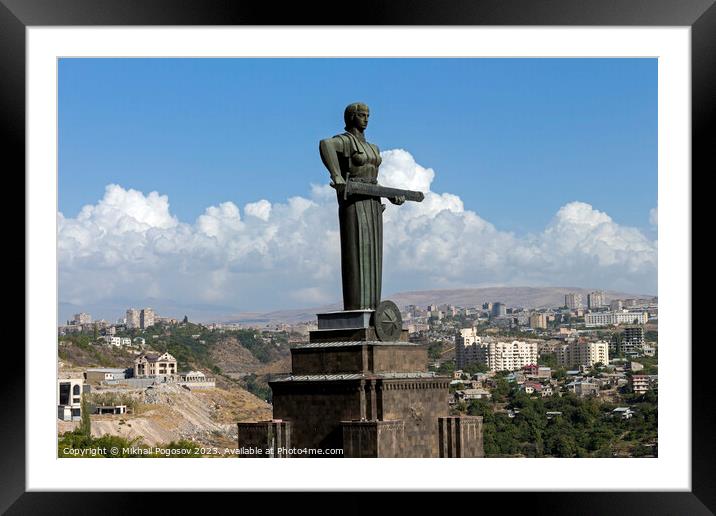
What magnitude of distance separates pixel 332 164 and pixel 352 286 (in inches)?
85.4

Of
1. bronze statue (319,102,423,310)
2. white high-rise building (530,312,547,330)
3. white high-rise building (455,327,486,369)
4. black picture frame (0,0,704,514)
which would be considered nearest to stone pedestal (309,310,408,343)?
bronze statue (319,102,423,310)

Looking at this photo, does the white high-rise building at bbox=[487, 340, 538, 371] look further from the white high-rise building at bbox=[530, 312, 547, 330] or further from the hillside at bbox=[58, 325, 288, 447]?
the hillside at bbox=[58, 325, 288, 447]

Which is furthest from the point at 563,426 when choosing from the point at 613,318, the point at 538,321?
the point at 538,321

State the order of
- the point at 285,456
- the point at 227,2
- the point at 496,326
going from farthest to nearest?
the point at 496,326 < the point at 285,456 < the point at 227,2

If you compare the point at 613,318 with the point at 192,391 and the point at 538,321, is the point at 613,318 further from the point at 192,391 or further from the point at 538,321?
the point at 192,391

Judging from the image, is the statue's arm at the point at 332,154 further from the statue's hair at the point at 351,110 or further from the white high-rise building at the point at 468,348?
the white high-rise building at the point at 468,348

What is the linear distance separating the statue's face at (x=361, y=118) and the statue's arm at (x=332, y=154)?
1.72 ft

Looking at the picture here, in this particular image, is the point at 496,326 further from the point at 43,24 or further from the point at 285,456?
the point at 43,24

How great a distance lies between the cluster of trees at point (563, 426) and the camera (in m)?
44.1

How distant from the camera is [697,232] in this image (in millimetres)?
14234

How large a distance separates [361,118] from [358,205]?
154 cm

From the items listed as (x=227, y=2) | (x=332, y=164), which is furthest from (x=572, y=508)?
(x=332, y=164)

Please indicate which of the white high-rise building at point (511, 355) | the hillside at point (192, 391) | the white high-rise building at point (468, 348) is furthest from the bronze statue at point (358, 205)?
the white high-rise building at point (511, 355)

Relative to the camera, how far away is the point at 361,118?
74.2 feet
